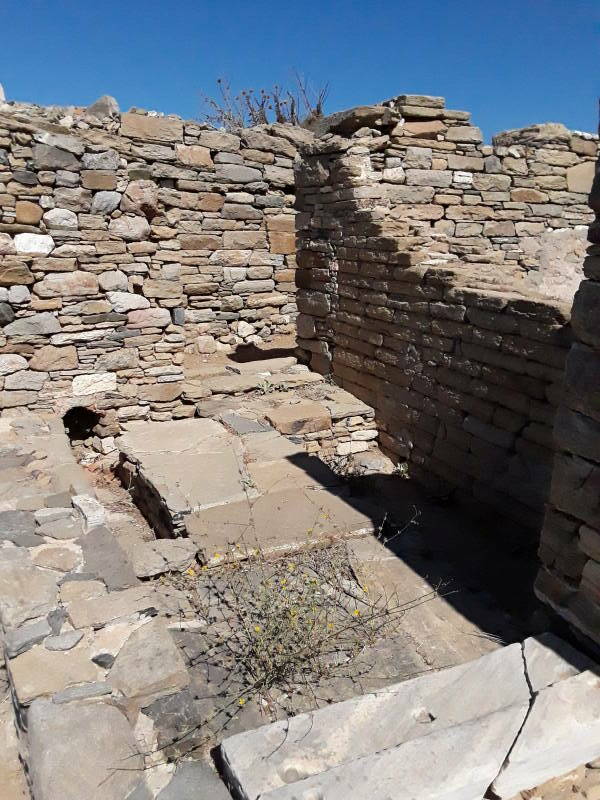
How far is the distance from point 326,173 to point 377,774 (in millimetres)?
6227

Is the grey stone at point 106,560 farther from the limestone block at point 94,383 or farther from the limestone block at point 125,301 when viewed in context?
the limestone block at point 125,301

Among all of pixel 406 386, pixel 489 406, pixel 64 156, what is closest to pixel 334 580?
pixel 489 406

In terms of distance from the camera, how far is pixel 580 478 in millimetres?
2672

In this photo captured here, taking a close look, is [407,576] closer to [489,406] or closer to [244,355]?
[489,406]

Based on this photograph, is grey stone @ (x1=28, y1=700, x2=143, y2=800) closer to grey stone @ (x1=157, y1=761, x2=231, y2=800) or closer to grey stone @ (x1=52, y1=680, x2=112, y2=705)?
grey stone @ (x1=52, y1=680, x2=112, y2=705)

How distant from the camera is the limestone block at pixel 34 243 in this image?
538cm

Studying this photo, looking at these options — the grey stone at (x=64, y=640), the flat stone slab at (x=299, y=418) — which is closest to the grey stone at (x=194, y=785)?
the grey stone at (x=64, y=640)

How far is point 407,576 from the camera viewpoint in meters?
3.77

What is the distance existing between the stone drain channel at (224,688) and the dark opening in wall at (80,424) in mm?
2214

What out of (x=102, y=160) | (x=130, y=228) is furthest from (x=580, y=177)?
(x=102, y=160)

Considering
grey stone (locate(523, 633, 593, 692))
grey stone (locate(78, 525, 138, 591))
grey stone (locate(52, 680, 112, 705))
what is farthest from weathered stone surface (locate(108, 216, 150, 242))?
grey stone (locate(523, 633, 593, 692))

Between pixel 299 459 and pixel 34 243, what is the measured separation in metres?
3.04

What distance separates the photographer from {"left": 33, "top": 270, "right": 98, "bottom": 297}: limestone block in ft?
18.2

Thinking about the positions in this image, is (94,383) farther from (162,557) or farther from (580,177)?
(580,177)
